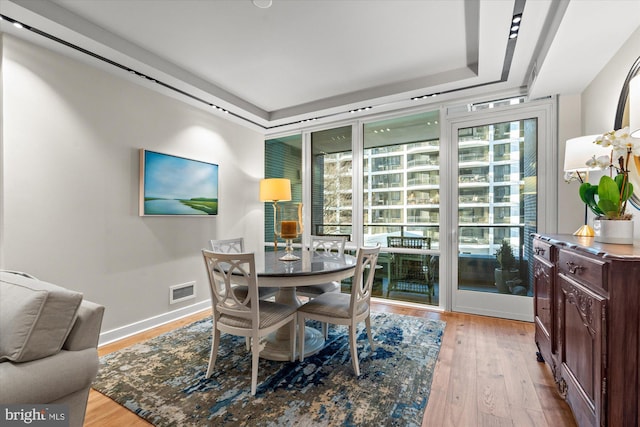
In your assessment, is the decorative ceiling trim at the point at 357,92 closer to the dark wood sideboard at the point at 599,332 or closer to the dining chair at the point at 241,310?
the dark wood sideboard at the point at 599,332

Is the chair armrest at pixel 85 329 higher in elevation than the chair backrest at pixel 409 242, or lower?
lower

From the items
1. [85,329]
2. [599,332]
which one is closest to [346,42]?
[599,332]

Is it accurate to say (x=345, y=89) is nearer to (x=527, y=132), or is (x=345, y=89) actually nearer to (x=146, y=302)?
(x=527, y=132)

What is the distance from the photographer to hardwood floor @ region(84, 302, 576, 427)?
1.72 m

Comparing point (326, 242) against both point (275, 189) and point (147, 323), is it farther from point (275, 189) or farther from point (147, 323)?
point (147, 323)

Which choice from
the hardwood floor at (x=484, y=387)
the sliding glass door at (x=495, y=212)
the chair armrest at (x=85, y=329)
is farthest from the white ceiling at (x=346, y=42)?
the hardwood floor at (x=484, y=387)

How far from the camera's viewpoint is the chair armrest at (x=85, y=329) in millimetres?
1324

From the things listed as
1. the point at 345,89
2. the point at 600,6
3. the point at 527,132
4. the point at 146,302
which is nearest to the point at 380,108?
the point at 345,89

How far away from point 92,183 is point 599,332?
11.8 ft

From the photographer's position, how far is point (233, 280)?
2.16m

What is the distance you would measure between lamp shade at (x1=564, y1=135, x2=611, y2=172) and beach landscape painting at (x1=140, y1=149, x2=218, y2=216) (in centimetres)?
357

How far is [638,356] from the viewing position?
1.16m

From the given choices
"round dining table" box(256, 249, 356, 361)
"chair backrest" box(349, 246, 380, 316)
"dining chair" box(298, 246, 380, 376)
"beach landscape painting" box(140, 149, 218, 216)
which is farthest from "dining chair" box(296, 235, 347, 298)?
"beach landscape painting" box(140, 149, 218, 216)

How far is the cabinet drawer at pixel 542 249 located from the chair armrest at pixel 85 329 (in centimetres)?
260
